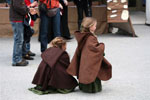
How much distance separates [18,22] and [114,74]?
1936mm

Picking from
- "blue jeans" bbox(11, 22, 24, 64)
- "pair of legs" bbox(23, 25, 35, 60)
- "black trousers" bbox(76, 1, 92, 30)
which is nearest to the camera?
"blue jeans" bbox(11, 22, 24, 64)

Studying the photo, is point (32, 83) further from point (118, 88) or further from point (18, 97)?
point (118, 88)

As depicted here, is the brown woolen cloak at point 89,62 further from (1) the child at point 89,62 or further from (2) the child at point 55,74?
(2) the child at point 55,74

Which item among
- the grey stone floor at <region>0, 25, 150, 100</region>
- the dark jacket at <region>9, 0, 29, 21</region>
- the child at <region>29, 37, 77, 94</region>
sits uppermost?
the dark jacket at <region>9, 0, 29, 21</region>

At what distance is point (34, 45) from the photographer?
32.9 feet

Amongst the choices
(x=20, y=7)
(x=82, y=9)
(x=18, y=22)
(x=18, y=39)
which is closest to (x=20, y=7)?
(x=20, y=7)

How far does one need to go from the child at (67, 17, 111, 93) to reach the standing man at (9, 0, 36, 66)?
1.79 m

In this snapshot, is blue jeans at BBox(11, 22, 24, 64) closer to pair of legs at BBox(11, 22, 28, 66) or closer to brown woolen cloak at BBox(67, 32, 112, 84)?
pair of legs at BBox(11, 22, 28, 66)

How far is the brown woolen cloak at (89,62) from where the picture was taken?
19.0 feet

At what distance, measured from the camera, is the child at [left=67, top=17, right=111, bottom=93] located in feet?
19.0

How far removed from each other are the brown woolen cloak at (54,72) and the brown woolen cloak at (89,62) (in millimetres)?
124

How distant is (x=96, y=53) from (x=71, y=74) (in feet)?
1.61

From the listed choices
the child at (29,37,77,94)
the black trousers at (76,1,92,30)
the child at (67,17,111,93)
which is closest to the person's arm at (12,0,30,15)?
the child at (29,37,77,94)

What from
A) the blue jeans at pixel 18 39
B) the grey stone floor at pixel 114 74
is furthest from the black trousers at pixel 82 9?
the blue jeans at pixel 18 39
